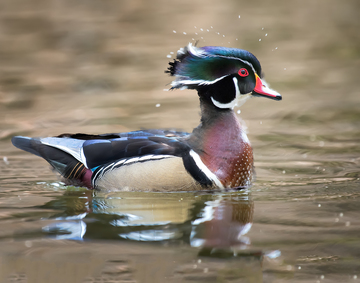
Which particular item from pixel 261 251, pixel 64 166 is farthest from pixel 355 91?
pixel 261 251

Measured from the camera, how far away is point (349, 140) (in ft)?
24.0

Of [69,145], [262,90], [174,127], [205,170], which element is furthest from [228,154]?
[174,127]

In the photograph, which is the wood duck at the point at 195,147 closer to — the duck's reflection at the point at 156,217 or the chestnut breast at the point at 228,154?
the chestnut breast at the point at 228,154

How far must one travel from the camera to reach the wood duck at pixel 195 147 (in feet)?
17.2

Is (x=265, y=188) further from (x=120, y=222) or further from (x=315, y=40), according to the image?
(x=315, y=40)

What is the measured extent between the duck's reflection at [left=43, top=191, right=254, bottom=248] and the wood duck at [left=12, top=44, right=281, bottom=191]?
0.44ft

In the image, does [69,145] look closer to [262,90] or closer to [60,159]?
[60,159]

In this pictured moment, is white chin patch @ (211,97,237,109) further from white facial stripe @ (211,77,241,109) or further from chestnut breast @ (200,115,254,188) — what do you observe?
chestnut breast @ (200,115,254,188)

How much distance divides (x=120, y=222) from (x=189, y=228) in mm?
546

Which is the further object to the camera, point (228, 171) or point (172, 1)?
point (172, 1)

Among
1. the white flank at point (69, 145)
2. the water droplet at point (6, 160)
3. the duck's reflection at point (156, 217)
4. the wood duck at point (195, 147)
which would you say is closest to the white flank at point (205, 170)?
the wood duck at point (195, 147)

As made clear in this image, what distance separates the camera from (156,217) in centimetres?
461

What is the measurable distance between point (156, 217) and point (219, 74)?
149cm

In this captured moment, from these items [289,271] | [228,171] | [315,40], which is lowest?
[289,271]
